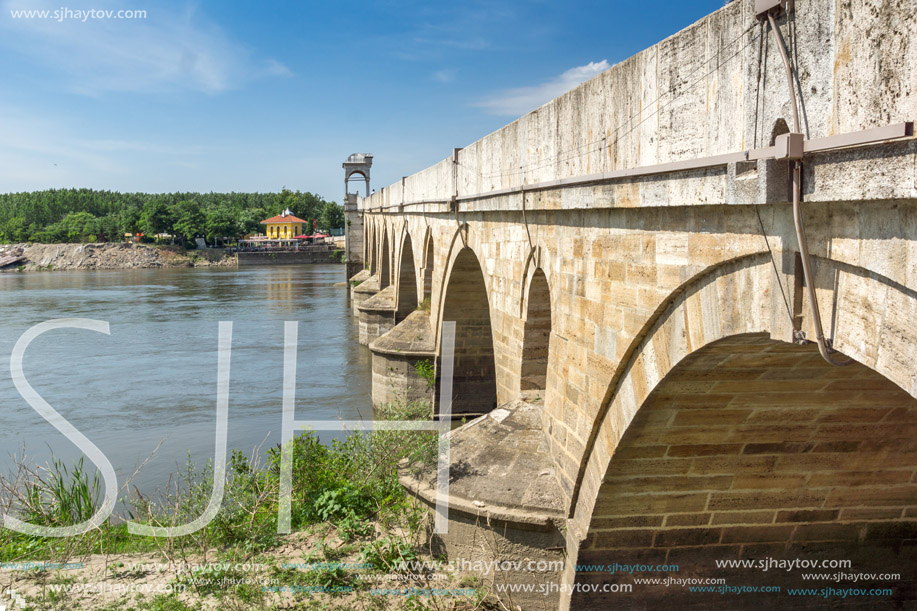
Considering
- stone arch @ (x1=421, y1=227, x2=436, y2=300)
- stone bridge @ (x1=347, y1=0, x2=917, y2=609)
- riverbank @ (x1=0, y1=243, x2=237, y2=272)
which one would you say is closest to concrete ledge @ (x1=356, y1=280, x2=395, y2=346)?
stone arch @ (x1=421, y1=227, x2=436, y2=300)

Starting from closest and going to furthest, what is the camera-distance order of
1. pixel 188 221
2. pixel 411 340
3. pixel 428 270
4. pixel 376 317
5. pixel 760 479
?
1. pixel 760 479
2. pixel 411 340
3. pixel 428 270
4. pixel 376 317
5. pixel 188 221

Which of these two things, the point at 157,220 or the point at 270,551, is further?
the point at 157,220

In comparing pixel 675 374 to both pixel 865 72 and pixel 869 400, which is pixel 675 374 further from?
pixel 865 72

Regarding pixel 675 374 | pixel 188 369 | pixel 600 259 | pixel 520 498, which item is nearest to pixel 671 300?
pixel 675 374

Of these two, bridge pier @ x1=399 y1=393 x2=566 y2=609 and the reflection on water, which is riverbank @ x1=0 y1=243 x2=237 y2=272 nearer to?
the reflection on water

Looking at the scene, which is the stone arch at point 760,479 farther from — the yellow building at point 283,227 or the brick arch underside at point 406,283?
the yellow building at point 283,227

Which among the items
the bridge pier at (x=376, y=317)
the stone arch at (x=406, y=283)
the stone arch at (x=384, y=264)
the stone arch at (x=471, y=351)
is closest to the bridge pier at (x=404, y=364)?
the stone arch at (x=471, y=351)

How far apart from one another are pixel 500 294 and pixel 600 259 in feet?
10.5

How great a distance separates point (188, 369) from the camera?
665 inches

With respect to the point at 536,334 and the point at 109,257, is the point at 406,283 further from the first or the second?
the point at 109,257

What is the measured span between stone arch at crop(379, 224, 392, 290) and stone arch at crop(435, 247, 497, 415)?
11351mm

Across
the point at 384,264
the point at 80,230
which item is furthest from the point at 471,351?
the point at 80,230

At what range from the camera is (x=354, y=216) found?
40656 millimetres

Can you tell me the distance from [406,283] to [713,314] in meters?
15.3
